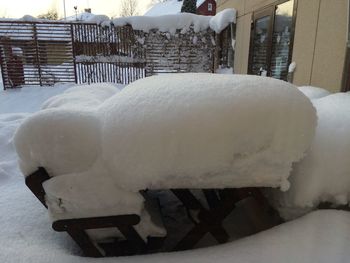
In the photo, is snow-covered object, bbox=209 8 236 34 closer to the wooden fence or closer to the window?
the wooden fence

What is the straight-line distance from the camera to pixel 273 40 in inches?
228

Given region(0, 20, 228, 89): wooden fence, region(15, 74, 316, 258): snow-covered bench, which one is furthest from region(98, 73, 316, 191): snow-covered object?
region(0, 20, 228, 89): wooden fence

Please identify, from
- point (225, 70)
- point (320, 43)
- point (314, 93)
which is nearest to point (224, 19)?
point (225, 70)

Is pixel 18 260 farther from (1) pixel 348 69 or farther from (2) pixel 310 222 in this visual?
(1) pixel 348 69

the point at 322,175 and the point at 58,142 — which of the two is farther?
the point at 322,175

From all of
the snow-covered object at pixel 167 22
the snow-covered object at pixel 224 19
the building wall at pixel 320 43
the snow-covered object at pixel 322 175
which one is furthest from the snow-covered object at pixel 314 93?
the snow-covered object at pixel 167 22

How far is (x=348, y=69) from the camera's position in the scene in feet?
10.9

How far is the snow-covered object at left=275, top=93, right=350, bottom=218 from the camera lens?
83.6 inches

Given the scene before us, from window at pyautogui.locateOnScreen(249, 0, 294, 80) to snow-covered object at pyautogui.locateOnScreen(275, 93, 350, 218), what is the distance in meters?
3.11

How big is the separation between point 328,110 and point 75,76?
10.3 metres

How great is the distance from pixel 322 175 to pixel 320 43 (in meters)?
2.52

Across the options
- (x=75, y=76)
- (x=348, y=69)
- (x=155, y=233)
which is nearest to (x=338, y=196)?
(x=155, y=233)

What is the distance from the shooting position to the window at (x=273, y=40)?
5.14m

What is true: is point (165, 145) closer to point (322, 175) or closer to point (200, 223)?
point (200, 223)
